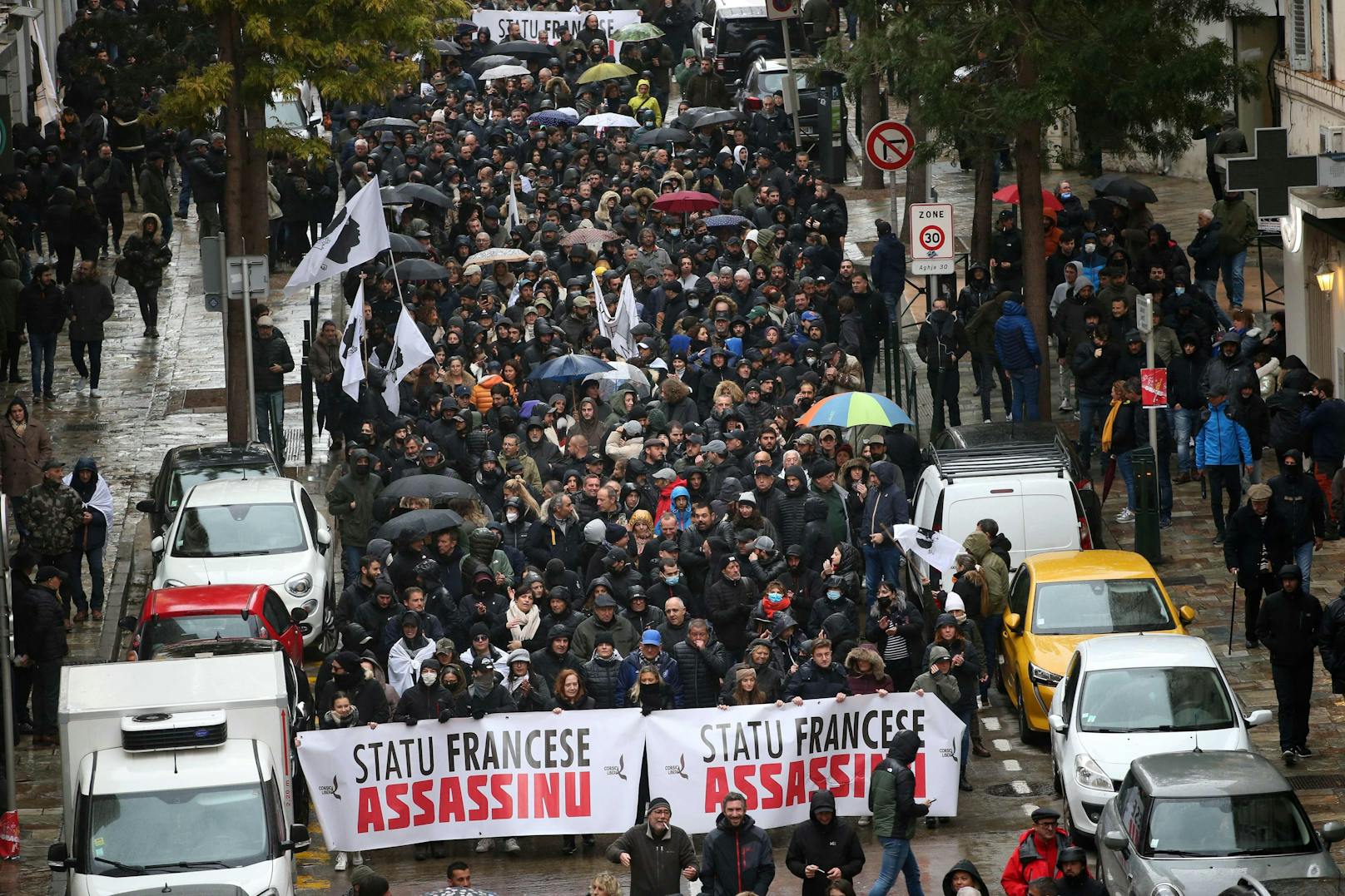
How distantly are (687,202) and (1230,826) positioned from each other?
63.0ft

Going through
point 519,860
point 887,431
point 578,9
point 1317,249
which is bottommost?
point 519,860

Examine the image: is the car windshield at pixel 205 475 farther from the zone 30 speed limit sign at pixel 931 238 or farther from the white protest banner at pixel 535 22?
the white protest banner at pixel 535 22

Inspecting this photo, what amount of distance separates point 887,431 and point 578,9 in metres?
27.1

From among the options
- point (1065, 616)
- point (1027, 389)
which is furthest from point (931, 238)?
point (1065, 616)

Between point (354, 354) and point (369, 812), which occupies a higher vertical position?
point (354, 354)

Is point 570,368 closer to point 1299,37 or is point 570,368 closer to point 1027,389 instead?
point 1027,389

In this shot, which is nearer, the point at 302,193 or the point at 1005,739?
the point at 1005,739

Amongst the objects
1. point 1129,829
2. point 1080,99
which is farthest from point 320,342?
point 1129,829

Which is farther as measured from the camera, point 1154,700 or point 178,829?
point 1154,700

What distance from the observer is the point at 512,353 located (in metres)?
27.4

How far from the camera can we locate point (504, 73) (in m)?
43.5

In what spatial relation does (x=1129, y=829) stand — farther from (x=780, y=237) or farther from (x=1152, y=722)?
(x=780, y=237)

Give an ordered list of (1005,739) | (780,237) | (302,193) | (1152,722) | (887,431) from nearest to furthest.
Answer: (1152,722) < (1005,739) < (887,431) < (780,237) < (302,193)

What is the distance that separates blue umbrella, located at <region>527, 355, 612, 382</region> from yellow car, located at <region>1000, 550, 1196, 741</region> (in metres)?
6.94
